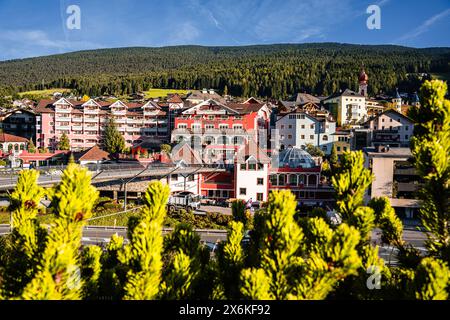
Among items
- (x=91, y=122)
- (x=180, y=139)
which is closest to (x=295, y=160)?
(x=180, y=139)

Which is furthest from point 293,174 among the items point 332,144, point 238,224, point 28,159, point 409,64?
point 409,64

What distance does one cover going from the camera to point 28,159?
53.2 m

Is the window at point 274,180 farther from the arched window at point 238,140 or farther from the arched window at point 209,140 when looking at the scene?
the arched window at point 209,140

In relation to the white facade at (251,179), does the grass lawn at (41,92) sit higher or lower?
higher

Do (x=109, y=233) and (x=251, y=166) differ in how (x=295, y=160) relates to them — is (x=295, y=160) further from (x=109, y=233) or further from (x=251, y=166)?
(x=109, y=233)

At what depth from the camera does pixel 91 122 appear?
66.3 metres

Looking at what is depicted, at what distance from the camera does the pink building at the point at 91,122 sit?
2586 inches

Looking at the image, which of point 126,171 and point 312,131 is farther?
point 312,131

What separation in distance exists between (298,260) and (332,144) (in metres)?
57.3

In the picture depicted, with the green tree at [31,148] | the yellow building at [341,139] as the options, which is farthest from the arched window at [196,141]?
the green tree at [31,148]

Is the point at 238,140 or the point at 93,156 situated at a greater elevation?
the point at 238,140

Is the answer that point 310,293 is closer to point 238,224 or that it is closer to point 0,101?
point 238,224

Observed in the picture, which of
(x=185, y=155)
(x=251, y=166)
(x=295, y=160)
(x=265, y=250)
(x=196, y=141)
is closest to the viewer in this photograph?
(x=265, y=250)

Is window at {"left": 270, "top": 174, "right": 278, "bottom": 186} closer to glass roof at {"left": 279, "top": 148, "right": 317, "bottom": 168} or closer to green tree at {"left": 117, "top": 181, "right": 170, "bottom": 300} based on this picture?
glass roof at {"left": 279, "top": 148, "right": 317, "bottom": 168}
